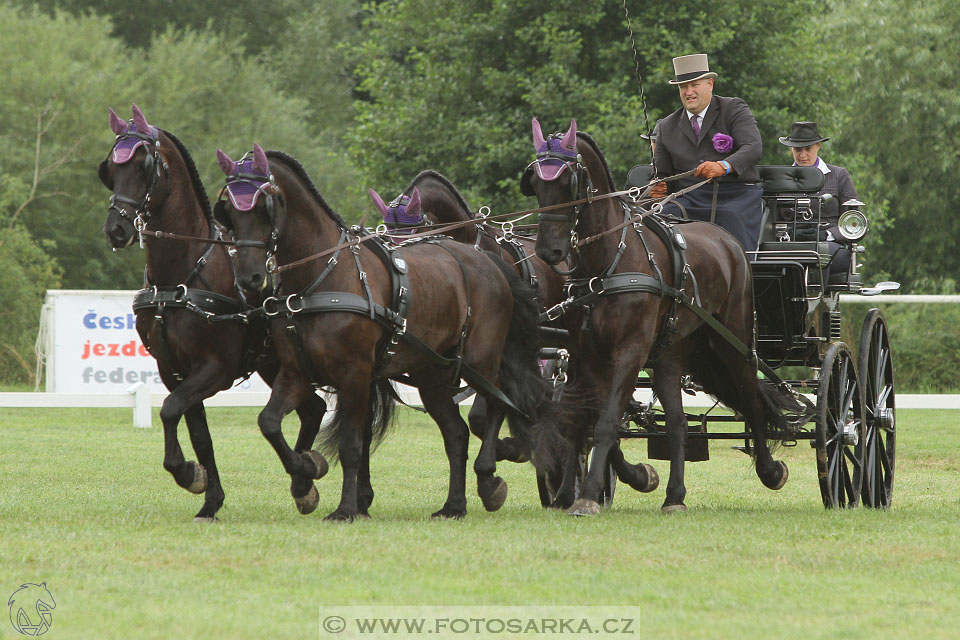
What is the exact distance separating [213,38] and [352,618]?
30188 millimetres

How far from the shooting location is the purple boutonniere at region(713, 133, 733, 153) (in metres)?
8.84

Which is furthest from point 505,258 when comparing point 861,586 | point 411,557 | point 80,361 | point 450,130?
point 450,130

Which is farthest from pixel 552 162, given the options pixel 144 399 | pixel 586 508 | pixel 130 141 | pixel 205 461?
pixel 144 399

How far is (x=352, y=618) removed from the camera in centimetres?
485

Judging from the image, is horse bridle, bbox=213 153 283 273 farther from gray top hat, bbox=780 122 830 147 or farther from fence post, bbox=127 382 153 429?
fence post, bbox=127 382 153 429

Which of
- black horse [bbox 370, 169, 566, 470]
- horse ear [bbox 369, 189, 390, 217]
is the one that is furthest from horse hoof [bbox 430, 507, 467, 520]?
horse ear [bbox 369, 189, 390, 217]

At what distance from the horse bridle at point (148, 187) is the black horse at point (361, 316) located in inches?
16.7

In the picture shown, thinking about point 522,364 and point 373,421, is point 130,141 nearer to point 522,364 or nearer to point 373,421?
point 373,421

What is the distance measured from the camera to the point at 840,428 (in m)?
8.94

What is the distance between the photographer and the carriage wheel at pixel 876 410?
9.24 metres

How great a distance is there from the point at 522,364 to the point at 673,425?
1044 millimetres

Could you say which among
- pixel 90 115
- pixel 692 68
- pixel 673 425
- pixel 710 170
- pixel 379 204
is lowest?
pixel 673 425

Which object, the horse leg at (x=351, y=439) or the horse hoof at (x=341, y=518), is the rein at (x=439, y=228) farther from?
the horse hoof at (x=341, y=518)

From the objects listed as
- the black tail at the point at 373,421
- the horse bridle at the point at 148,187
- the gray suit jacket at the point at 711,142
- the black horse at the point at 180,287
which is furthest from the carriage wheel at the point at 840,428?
the horse bridle at the point at 148,187
